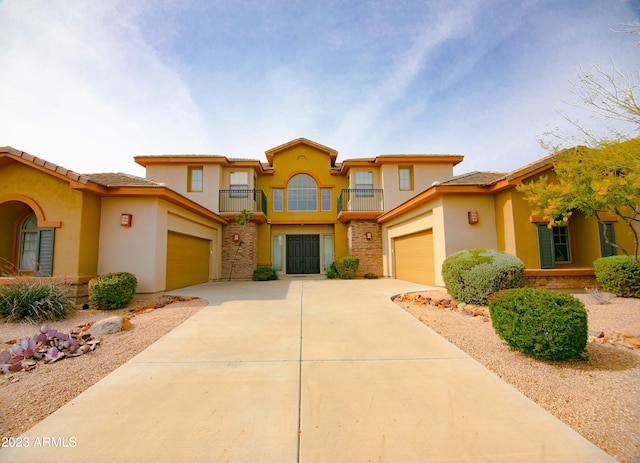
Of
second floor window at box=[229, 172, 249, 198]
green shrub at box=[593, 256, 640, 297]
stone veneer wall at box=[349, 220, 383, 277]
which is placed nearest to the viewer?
green shrub at box=[593, 256, 640, 297]

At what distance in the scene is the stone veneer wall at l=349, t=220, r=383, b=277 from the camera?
14836 mm

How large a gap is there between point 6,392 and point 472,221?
1050 centimetres

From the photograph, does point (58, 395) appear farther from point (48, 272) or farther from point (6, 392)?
point (48, 272)

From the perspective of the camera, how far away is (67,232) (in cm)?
752

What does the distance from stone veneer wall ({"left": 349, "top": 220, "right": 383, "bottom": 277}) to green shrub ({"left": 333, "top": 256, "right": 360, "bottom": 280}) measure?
0.64m

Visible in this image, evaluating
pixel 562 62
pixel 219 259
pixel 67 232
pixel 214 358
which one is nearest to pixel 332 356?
pixel 214 358

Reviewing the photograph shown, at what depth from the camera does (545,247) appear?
862 cm

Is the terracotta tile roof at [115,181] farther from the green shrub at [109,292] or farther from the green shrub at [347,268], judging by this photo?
the green shrub at [347,268]

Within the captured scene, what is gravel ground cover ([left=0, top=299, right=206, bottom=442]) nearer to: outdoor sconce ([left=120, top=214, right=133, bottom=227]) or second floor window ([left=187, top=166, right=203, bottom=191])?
outdoor sconce ([left=120, top=214, right=133, bottom=227])

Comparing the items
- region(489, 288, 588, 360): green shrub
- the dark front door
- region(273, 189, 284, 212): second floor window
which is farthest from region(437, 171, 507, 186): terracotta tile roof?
region(273, 189, 284, 212): second floor window

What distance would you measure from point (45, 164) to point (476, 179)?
12.8 m

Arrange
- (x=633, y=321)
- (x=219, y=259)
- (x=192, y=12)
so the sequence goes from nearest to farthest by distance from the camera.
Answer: (x=633, y=321), (x=192, y=12), (x=219, y=259)

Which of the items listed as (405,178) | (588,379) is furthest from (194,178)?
(588,379)

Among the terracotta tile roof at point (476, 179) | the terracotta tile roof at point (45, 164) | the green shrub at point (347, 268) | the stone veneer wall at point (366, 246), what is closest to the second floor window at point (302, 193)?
the stone veneer wall at point (366, 246)
